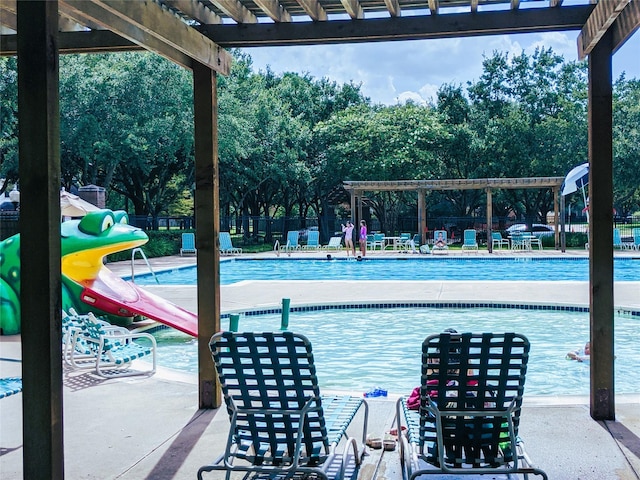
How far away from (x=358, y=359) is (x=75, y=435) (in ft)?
16.3

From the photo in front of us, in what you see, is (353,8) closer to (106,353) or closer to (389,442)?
(389,442)

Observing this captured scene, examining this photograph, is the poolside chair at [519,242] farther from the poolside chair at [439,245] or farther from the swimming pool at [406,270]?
the swimming pool at [406,270]

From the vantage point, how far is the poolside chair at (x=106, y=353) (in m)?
6.38

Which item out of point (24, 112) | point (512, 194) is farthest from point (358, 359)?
point (512, 194)

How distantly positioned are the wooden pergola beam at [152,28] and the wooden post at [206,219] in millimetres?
157

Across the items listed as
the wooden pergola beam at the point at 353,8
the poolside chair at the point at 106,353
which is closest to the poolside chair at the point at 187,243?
the poolside chair at the point at 106,353

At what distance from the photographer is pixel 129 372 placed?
254 inches

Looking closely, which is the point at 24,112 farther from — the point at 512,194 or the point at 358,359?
the point at 512,194

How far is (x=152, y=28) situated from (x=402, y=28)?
5.81 ft

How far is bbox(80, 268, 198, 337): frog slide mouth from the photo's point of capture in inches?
352

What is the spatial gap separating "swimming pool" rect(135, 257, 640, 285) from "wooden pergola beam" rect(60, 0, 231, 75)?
40.2ft

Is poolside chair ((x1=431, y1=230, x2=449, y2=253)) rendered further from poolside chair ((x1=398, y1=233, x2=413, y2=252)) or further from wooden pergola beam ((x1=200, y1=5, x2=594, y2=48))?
wooden pergola beam ((x1=200, y1=5, x2=594, y2=48))

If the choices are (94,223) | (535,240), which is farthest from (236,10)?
(535,240)

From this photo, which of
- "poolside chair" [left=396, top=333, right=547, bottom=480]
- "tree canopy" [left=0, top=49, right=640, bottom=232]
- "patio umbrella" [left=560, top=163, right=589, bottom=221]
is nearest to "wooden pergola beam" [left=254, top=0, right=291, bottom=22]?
"poolside chair" [left=396, top=333, right=547, bottom=480]
